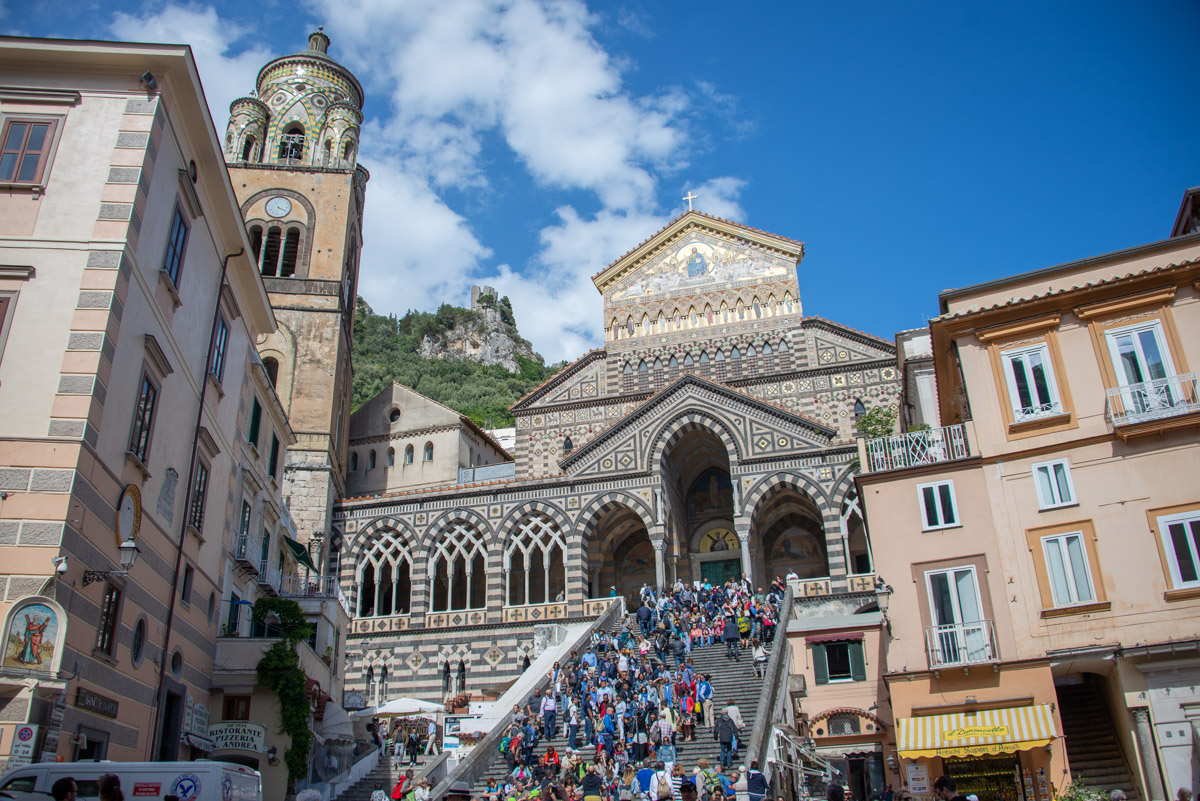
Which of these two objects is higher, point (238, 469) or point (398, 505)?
point (398, 505)

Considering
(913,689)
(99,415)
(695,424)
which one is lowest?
(913,689)

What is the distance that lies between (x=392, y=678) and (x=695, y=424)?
552 inches

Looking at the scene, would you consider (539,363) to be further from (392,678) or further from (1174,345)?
(1174,345)

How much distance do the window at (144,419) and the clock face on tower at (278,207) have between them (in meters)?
27.3

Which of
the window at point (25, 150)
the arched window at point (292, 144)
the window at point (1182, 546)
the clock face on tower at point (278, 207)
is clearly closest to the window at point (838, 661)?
the window at point (1182, 546)

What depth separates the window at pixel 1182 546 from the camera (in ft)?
54.8

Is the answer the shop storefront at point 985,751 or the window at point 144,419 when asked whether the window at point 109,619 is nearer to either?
the window at point 144,419

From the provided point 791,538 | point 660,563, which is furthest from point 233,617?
point 791,538

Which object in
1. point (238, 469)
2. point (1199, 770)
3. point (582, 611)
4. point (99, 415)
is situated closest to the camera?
point (99, 415)

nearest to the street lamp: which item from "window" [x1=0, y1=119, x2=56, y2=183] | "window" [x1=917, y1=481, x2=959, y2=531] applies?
"window" [x1=0, y1=119, x2=56, y2=183]

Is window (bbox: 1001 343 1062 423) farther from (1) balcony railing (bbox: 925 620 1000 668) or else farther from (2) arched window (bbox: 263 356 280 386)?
(2) arched window (bbox: 263 356 280 386)

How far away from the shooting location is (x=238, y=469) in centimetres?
2186

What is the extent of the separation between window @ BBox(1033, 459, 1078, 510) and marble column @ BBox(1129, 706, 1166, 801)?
12.5 feet

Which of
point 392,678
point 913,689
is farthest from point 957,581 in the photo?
point 392,678
